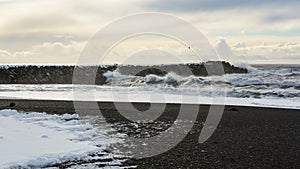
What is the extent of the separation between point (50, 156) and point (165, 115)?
6.69m

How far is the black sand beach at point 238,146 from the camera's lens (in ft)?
20.0

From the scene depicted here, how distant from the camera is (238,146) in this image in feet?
24.6

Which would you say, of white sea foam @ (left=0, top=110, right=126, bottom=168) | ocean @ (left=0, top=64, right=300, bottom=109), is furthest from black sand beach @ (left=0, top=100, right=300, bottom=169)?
ocean @ (left=0, top=64, right=300, bottom=109)

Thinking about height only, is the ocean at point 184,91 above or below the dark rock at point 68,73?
below

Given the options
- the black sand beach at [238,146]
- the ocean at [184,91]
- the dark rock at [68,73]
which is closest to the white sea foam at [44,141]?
the black sand beach at [238,146]

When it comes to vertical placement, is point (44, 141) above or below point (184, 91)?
below

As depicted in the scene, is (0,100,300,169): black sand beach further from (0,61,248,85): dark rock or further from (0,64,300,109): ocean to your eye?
(0,61,248,85): dark rock

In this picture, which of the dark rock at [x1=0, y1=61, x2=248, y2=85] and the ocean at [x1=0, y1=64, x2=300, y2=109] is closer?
the ocean at [x1=0, y1=64, x2=300, y2=109]

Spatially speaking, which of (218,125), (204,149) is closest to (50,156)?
(204,149)

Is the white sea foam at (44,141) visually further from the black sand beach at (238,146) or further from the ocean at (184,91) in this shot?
the ocean at (184,91)

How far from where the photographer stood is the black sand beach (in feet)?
20.0

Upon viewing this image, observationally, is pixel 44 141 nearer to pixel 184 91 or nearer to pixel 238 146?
pixel 238 146

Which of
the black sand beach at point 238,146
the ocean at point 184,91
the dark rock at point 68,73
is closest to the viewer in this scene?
the black sand beach at point 238,146

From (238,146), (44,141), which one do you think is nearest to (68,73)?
(44,141)
